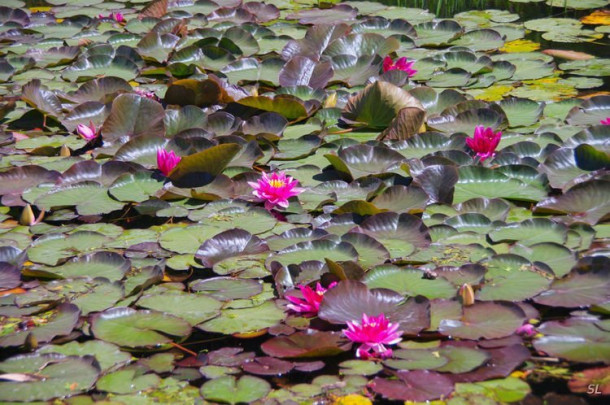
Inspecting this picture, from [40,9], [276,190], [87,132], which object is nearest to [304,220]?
[276,190]

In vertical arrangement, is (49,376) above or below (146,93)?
below

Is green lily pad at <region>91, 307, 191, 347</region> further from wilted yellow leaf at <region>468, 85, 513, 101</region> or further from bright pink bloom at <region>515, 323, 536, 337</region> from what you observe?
wilted yellow leaf at <region>468, 85, 513, 101</region>

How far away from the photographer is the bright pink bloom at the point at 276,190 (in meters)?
3.14

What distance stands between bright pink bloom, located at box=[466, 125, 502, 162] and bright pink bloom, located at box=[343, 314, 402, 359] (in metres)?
1.38

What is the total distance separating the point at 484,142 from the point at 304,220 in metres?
0.93

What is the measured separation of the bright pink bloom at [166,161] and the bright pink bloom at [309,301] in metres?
1.17

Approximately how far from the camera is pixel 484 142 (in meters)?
3.44

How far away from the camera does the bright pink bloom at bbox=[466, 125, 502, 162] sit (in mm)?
3438

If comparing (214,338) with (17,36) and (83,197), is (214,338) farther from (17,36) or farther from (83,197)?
(17,36)

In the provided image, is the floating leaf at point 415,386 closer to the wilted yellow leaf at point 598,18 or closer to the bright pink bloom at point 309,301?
the bright pink bloom at point 309,301

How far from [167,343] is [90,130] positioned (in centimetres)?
181

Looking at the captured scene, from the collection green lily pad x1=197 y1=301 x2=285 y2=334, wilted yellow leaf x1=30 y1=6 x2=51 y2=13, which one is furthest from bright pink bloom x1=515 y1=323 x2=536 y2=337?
wilted yellow leaf x1=30 y1=6 x2=51 y2=13

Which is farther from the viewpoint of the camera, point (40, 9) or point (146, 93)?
point (40, 9)

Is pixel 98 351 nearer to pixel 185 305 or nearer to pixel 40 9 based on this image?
pixel 185 305
